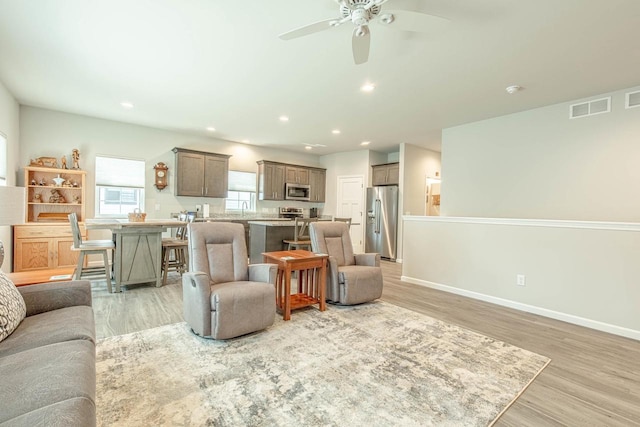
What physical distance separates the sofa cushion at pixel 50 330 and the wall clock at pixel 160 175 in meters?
4.63

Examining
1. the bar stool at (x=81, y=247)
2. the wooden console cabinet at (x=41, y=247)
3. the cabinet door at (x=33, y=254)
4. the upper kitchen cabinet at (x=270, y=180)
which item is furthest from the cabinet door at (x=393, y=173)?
the cabinet door at (x=33, y=254)

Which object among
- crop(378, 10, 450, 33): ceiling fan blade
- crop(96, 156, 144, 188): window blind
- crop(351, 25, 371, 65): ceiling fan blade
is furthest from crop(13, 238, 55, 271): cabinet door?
crop(378, 10, 450, 33): ceiling fan blade

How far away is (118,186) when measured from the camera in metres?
5.80

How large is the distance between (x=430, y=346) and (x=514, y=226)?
222cm

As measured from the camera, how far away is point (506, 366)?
7.59 feet

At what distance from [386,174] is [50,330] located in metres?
6.76

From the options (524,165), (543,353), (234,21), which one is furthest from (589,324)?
(234,21)

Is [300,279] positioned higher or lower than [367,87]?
lower

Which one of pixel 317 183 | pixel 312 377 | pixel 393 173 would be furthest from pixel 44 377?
pixel 317 183

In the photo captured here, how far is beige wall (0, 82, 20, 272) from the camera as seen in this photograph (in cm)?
414

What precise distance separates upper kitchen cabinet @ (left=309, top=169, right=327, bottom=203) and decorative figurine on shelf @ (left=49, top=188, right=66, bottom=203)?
5297 millimetres

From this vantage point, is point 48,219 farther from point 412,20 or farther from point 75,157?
point 412,20

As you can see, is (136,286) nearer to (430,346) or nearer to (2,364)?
(2,364)

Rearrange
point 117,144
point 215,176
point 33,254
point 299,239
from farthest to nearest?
point 215,176 < point 117,144 < point 299,239 < point 33,254
